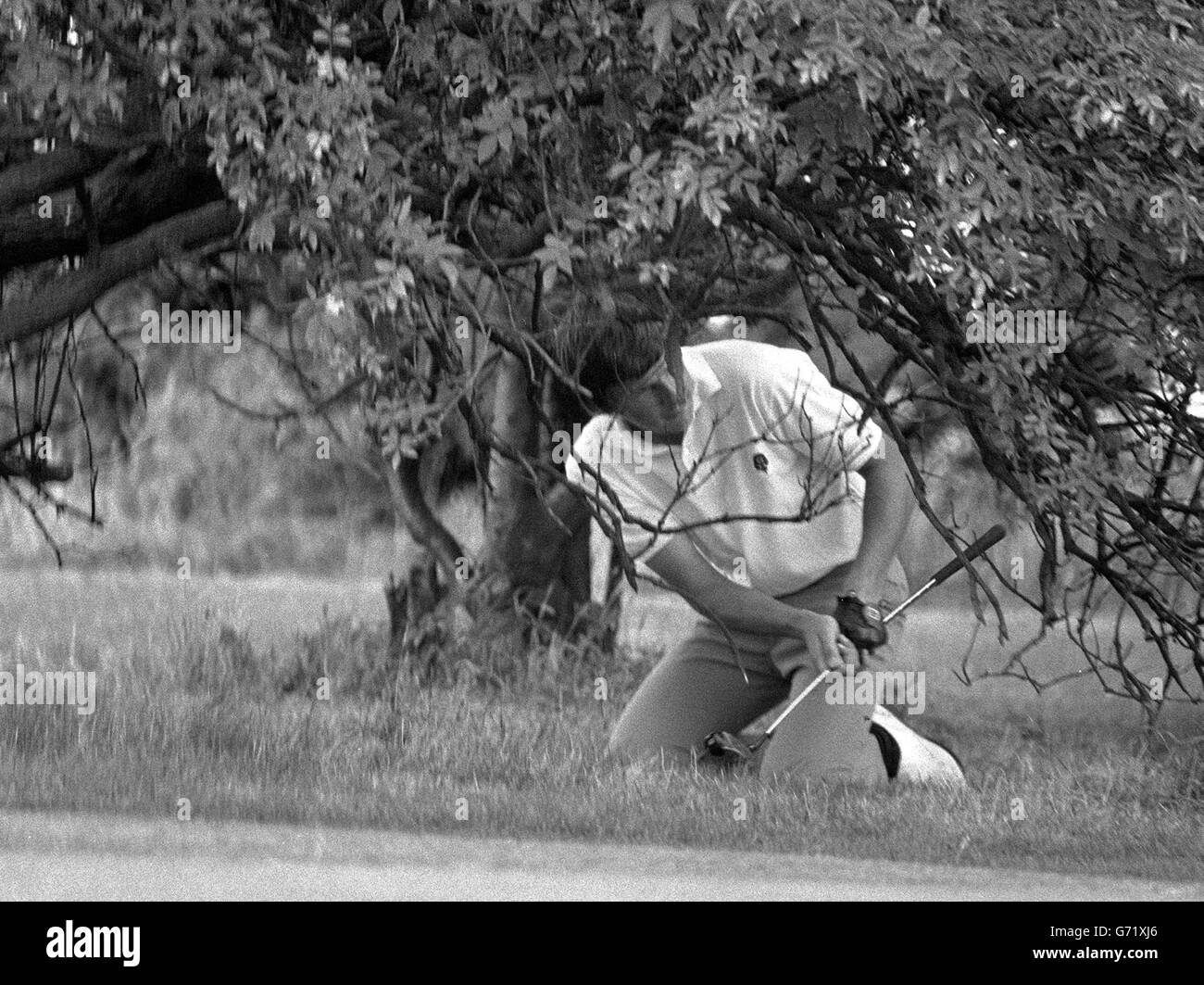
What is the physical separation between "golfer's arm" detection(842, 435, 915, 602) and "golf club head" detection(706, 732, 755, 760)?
0.77 metres

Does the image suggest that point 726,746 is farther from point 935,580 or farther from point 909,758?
point 935,580

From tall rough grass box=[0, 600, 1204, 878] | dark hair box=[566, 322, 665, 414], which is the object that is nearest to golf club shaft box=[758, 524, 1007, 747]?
tall rough grass box=[0, 600, 1204, 878]

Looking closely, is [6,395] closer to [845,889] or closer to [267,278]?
[267,278]

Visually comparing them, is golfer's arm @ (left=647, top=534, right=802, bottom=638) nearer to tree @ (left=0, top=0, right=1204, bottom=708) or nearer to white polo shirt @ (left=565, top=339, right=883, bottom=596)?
white polo shirt @ (left=565, top=339, right=883, bottom=596)

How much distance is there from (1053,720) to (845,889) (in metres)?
2.45

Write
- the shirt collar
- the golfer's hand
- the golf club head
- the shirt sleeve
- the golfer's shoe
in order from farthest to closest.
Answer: the golfer's shoe
the golf club head
the shirt sleeve
the shirt collar
the golfer's hand

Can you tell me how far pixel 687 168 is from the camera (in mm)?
4484

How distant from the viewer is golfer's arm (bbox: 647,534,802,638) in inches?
263

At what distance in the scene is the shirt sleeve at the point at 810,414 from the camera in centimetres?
673

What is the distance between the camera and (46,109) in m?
5.22

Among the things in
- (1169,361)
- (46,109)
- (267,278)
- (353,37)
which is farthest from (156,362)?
(1169,361)

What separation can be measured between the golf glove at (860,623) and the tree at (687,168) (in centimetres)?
97

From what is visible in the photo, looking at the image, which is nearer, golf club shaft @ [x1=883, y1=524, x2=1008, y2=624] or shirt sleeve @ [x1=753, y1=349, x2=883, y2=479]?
golf club shaft @ [x1=883, y1=524, x2=1008, y2=624]

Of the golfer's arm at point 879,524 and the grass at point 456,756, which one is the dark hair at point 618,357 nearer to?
the golfer's arm at point 879,524
